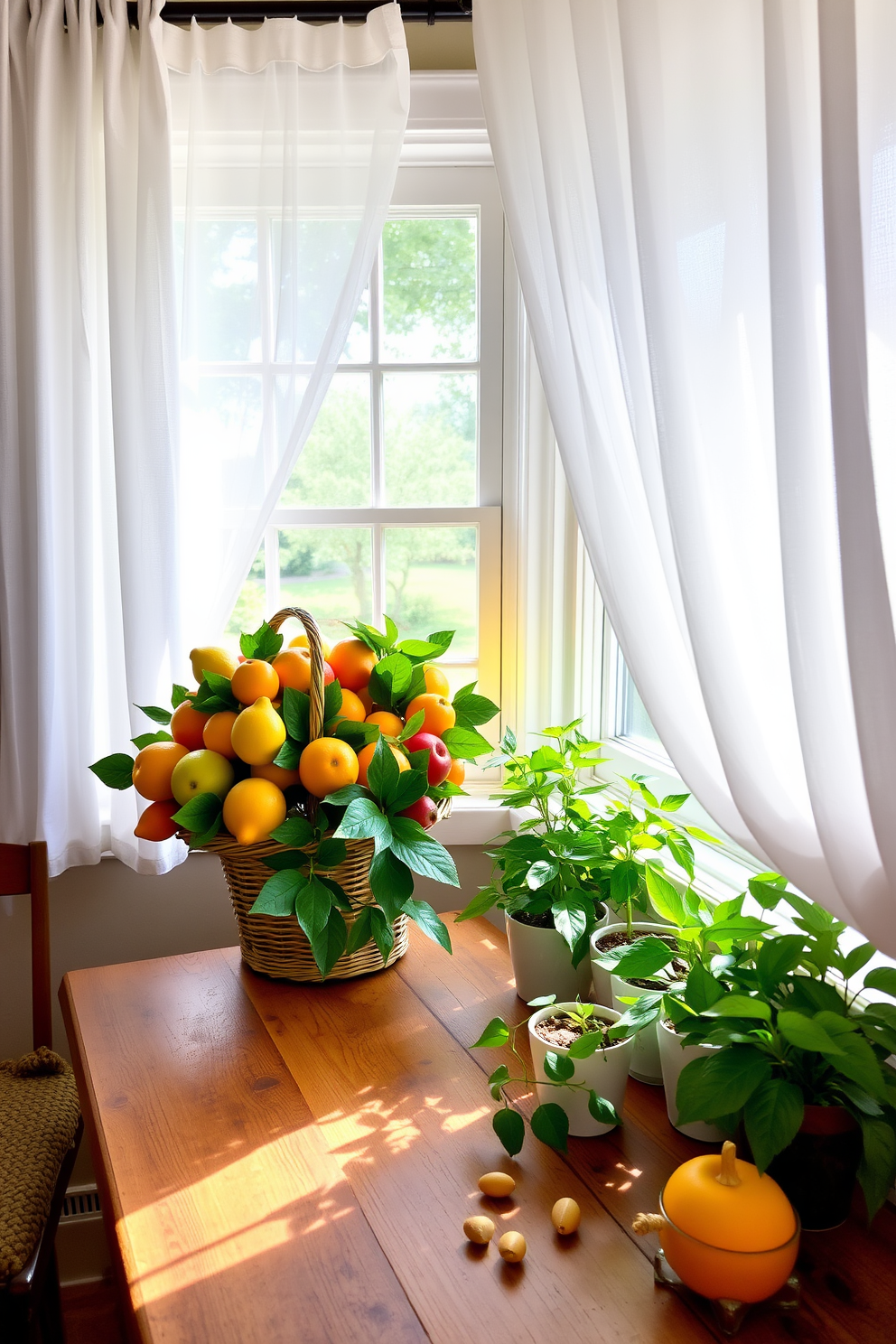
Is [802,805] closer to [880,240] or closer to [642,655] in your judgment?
[642,655]

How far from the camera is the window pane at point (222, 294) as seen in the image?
63.3 inches

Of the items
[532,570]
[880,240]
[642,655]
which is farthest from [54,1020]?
[880,240]

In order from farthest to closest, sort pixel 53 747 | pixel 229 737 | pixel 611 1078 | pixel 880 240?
1. pixel 53 747
2. pixel 229 737
3. pixel 611 1078
4. pixel 880 240

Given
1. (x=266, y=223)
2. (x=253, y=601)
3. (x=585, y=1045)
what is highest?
(x=266, y=223)

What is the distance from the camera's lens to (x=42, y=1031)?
1.58 m

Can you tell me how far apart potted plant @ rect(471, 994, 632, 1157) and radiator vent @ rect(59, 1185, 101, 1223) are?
127 centimetres

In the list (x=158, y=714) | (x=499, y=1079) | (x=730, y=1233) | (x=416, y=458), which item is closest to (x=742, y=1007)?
(x=730, y=1233)

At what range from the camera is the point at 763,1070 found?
2.57 ft

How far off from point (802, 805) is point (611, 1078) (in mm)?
333

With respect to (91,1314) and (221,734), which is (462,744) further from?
(91,1314)

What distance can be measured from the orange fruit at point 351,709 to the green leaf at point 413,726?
2.2 inches

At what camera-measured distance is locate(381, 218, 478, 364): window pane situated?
6.03ft

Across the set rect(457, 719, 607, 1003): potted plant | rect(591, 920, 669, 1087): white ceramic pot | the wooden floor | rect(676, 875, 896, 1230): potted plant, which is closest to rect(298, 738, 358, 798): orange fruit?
rect(457, 719, 607, 1003): potted plant

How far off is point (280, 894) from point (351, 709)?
243 mm
